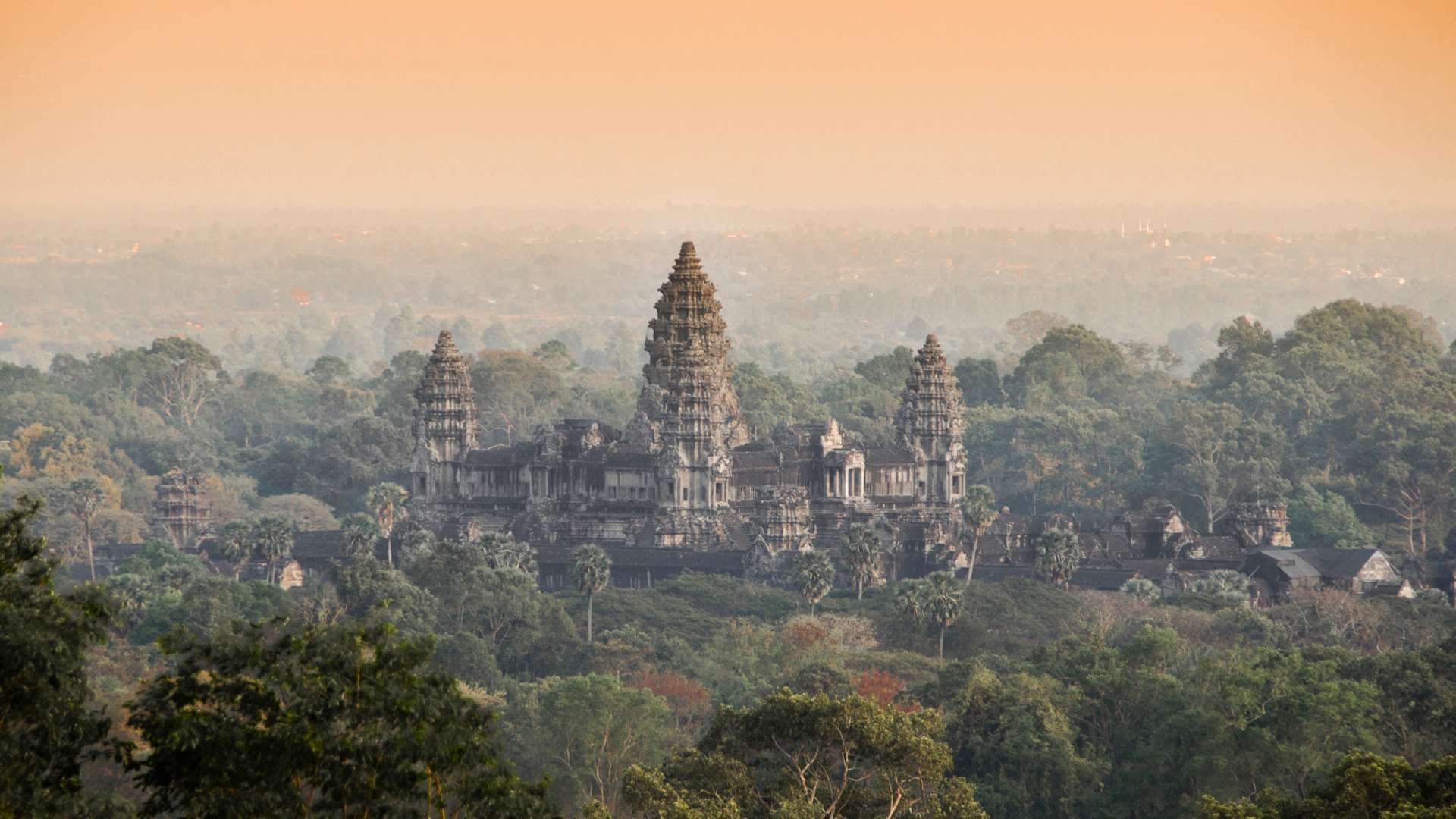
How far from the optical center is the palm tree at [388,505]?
347 feet

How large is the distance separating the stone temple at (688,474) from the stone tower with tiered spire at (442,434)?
0.20 ft

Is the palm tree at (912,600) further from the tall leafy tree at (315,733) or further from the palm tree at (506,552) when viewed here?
the tall leafy tree at (315,733)

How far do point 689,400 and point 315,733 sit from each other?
204 feet

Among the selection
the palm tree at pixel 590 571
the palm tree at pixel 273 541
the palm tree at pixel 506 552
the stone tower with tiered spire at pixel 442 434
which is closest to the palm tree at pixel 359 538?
the palm tree at pixel 273 541

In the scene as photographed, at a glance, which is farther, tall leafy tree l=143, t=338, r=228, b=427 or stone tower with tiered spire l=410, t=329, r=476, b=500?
tall leafy tree l=143, t=338, r=228, b=427

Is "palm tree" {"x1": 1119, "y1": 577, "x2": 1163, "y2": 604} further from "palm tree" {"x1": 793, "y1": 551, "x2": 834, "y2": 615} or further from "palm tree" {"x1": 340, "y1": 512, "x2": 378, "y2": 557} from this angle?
"palm tree" {"x1": 340, "y1": 512, "x2": 378, "y2": 557}

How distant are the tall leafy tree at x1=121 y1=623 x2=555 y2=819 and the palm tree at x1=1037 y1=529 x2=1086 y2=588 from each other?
5489cm

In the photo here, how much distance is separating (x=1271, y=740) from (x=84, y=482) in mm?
61399

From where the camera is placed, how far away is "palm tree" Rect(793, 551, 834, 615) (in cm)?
8975

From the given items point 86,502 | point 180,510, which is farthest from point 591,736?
point 86,502

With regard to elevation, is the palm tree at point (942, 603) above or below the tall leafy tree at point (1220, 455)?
above

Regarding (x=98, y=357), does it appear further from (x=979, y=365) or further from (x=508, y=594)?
(x=508, y=594)

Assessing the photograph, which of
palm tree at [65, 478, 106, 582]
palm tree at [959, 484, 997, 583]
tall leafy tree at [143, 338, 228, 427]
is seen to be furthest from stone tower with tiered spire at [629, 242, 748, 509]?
tall leafy tree at [143, 338, 228, 427]

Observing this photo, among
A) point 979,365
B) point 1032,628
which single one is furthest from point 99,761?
point 979,365
